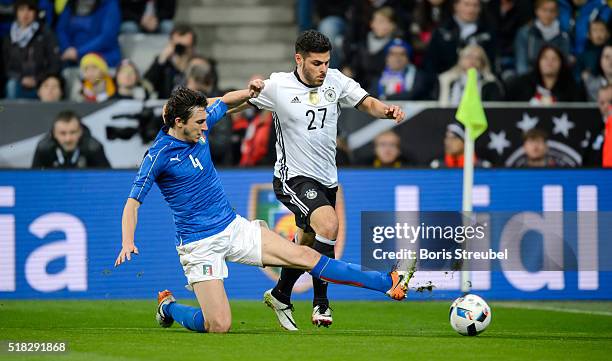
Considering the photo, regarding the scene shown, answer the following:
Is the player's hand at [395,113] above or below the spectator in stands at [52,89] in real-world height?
below

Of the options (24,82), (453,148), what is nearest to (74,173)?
(24,82)

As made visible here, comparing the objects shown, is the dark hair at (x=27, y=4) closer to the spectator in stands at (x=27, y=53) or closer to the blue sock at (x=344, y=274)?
the spectator in stands at (x=27, y=53)

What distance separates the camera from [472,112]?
549 inches

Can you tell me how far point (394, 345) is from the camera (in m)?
9.47

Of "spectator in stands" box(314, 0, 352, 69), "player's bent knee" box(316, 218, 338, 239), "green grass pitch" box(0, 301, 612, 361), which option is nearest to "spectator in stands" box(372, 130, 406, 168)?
"green grass pitch" box(0, 301, 612, 361)

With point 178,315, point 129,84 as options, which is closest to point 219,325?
point 178,315

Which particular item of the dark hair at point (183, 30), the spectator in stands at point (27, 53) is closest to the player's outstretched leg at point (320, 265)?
the dark hair at point (183, 30)

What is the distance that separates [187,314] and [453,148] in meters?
5.57

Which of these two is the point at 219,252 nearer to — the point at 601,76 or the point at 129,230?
the point at 129,230

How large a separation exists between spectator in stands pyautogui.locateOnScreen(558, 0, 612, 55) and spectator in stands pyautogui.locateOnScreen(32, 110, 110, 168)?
270 inches

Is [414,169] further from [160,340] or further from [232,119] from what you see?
Result: [160,340]

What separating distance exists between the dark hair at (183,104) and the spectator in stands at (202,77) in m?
5.25

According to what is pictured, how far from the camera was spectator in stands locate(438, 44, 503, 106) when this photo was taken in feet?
53.4

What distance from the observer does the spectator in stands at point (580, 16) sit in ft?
58.8
